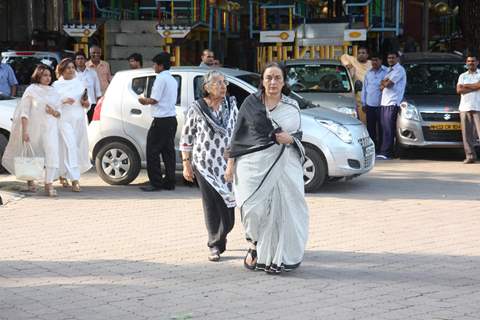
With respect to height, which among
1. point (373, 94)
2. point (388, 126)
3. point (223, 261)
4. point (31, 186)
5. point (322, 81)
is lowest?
point (223, 261)

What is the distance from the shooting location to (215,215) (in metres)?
8.32

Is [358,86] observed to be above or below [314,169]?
above

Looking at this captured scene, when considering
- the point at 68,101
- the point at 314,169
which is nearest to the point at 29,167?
the point at 68,101

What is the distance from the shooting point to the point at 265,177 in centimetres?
760

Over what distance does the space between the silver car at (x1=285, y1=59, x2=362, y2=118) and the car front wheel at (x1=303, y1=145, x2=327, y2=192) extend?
3.67 metres

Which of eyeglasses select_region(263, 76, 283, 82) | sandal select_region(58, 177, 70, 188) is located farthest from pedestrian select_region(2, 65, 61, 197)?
eyeglasses select_region(263, 76, 283, 82)

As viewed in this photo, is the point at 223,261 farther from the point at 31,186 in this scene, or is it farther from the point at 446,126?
the point at 446,126

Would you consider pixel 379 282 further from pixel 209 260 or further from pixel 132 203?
pixel 132 203

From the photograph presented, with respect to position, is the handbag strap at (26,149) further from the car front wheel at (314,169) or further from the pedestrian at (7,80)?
the pedestrian at (7,80)

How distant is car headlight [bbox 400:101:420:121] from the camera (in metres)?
16.0

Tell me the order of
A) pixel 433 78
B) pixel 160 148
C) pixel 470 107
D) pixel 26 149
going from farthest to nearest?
pixel 433 78 < pixel 470 107 < pixel 160 148 < pixel 26 149

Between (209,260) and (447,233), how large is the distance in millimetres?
2684

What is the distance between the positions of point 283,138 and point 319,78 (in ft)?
30.4

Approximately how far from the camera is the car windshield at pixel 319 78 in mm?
16372
